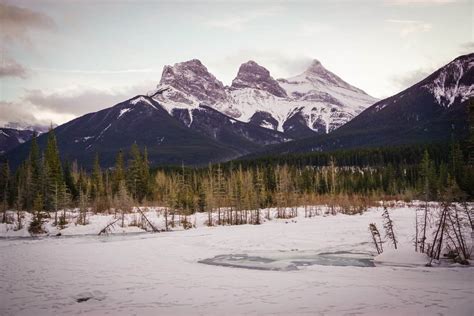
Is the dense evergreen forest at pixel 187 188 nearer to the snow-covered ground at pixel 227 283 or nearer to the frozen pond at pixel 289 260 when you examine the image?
the frozen pond at pixel 289 260

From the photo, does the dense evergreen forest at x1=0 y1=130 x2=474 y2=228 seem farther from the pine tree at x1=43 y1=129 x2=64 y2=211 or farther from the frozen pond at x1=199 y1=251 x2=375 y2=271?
the frozen pond at x1=199 y1=251 x2=375 y2=271

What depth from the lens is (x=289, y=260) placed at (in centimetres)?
2055

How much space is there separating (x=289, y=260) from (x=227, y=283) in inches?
257

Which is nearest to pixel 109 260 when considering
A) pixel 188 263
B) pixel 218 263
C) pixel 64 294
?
pixel 188 263

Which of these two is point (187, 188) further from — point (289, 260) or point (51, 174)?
point (289, 260)

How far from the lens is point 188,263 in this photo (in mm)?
19844

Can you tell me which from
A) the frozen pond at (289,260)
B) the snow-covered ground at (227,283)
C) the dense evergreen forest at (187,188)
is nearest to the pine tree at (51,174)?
the dense evergreen forest at (187,188)

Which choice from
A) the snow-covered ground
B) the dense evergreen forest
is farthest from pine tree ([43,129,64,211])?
the snow-covered ground

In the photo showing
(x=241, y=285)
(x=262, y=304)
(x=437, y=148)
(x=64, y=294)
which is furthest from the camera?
(x=437, y=148)

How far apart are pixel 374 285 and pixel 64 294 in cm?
1018

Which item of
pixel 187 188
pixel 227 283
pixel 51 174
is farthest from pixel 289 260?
pixel 51 174

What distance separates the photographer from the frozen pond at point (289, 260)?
18.6 meters

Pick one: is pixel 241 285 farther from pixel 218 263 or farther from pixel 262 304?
pixel 218 263

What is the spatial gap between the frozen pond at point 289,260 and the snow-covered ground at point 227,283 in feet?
0.18
